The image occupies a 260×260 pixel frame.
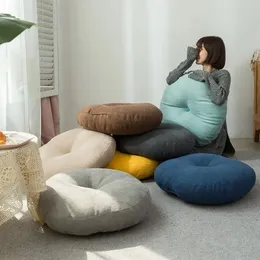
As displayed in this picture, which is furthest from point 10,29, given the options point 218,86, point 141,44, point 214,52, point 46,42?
point 141,44

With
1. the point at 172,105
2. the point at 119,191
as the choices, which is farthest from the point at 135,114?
the point at 119,191

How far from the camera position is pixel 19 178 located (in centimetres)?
136

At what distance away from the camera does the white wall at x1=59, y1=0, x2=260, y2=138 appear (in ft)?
10.6

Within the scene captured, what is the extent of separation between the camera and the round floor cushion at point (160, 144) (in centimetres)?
215

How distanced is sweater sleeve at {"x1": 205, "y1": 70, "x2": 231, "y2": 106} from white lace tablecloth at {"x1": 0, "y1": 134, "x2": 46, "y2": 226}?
1.33m

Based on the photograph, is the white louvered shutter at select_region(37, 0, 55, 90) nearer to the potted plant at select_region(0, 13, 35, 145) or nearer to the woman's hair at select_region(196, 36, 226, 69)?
the woman's hair at select_region(196, 36, 226, 69)

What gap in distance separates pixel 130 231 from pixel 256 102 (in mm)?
2029

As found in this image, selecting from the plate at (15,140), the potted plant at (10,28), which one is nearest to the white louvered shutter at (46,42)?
the plate at (15,140)

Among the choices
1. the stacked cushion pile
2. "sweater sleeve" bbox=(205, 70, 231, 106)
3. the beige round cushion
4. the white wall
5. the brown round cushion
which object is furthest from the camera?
the white wall

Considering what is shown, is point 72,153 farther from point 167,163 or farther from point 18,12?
point 18,12

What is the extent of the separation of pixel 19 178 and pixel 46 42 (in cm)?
177

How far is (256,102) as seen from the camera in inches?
123

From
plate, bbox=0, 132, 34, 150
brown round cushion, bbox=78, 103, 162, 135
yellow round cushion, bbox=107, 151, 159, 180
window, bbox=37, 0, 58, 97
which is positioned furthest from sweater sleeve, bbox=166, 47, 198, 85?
plate, bbox=0, 132, 34, 150

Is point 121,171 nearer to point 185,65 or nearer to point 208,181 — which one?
point 208,181
